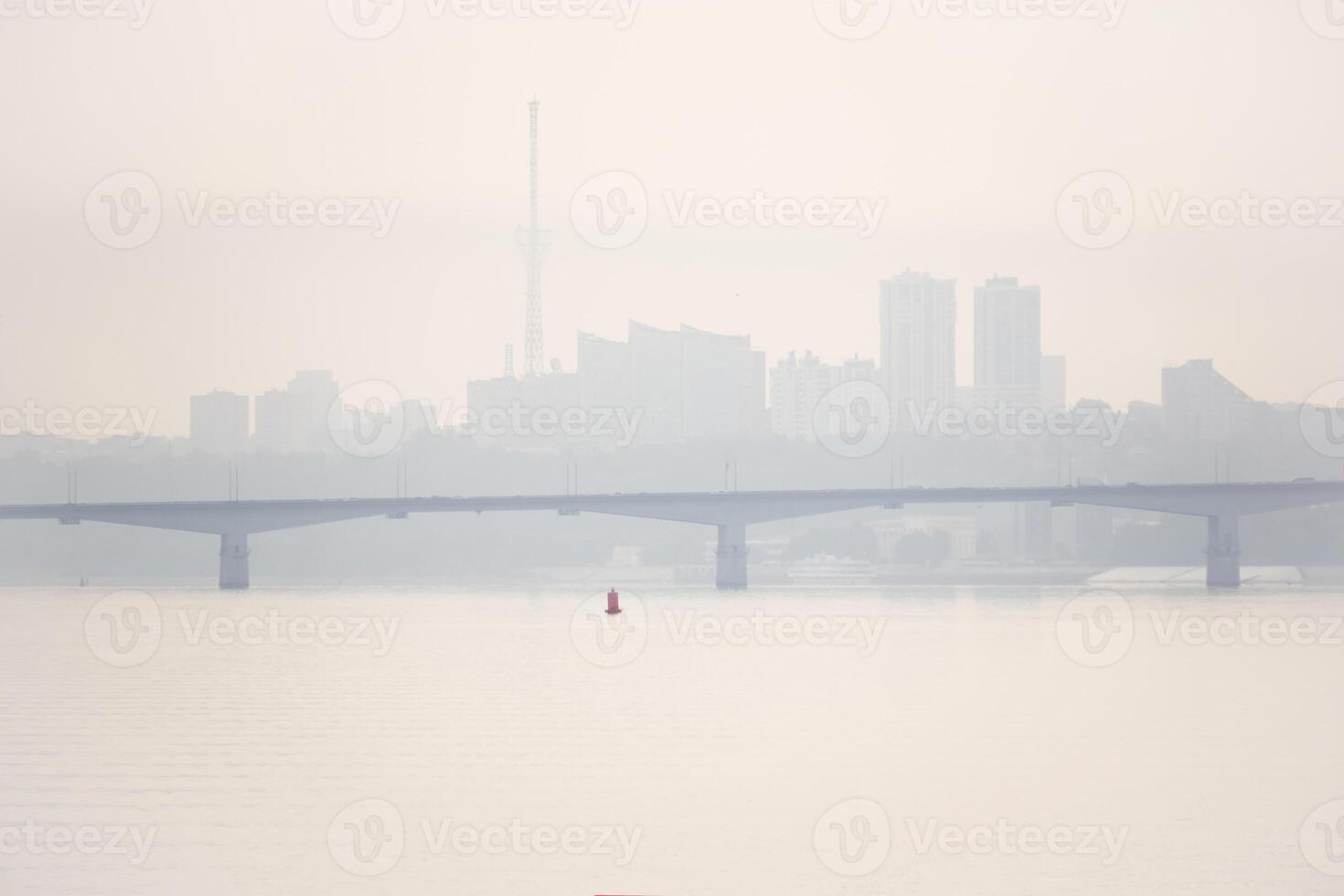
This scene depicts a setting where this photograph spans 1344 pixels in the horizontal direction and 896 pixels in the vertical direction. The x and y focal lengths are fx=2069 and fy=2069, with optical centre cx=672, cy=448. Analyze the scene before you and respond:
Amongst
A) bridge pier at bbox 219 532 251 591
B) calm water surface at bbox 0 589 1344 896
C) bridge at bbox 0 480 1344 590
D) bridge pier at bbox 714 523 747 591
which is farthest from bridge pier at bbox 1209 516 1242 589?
bridge pier at bbox 219 532 251 591

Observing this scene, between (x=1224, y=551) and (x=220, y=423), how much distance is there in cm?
7896

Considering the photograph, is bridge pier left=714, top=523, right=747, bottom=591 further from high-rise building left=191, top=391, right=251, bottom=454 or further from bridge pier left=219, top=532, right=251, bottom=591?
high-rise building left=191, top=391, right=251, bottom=454

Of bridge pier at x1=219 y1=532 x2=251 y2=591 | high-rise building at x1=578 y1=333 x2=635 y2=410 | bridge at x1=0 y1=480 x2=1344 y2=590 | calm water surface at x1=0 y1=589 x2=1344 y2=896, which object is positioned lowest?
calm water surface at x1=0 y1=589 x2=1344 y2=896

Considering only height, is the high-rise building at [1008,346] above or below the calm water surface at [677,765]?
above

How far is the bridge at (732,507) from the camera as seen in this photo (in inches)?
4070

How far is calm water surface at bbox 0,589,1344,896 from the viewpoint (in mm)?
26484

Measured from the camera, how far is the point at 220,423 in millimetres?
154750

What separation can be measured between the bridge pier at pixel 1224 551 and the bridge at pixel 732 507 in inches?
1.9

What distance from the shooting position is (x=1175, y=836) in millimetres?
28312

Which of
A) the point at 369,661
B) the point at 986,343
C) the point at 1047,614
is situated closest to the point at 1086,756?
the point at 369,661

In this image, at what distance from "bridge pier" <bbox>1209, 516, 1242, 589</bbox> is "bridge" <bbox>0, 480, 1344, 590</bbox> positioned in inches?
1.9

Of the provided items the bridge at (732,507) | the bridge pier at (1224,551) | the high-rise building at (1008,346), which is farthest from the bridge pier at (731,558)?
the high-rise building at (1008,346)

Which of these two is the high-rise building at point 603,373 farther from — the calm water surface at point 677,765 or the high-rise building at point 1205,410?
the calm water surface at point 677,765

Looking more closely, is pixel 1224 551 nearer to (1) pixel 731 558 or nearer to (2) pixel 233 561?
(1) pixel 731 558
